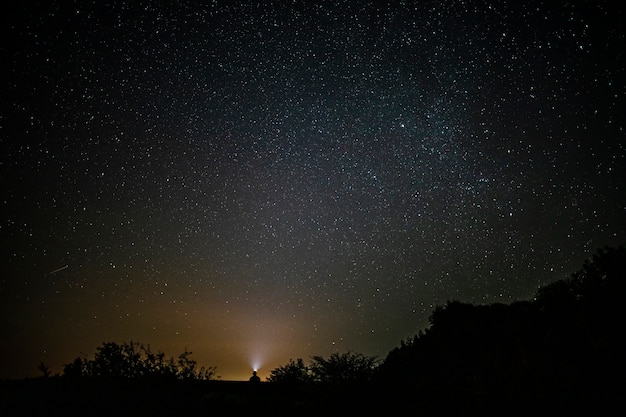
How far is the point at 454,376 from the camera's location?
38.7ft

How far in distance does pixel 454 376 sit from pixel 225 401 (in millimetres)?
8516

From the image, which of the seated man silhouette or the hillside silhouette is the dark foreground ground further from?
the seated man silhouette

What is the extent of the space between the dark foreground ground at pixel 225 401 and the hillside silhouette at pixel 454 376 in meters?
0.03

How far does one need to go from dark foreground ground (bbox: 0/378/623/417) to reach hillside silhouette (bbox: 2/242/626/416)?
1.2 inches

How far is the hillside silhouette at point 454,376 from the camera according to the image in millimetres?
9164

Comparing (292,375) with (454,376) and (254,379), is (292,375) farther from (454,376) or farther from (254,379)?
(454,376)

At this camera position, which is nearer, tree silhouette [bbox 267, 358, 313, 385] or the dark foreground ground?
the dark foreground ground

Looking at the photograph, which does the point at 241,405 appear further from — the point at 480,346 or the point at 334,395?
the point at 480,346

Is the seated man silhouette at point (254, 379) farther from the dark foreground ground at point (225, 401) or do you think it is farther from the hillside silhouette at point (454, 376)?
the dark foreground ground at point (225, 401)

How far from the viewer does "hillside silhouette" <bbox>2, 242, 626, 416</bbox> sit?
9.16 meters

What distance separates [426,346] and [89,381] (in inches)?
548

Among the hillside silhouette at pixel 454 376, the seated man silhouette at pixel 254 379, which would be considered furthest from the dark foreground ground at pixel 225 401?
the seated man silhouette at pixel 254 379

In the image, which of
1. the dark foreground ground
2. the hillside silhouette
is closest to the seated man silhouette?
the hillside silhouette

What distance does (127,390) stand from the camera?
49.1ft
